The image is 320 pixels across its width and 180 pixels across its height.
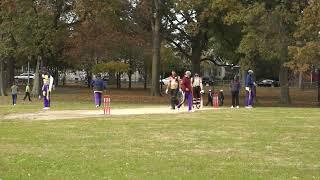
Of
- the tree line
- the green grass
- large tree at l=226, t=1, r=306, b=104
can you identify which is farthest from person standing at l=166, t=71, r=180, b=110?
large tree at l=226, t=1, r=306, b=104

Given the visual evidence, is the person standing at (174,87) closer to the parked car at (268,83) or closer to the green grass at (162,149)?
the green grass at (162,149)

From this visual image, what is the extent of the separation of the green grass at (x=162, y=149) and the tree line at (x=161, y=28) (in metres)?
21.6

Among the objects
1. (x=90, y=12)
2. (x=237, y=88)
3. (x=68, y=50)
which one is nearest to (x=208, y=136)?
(x=237, y=88)

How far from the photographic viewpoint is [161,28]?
51.6 meters

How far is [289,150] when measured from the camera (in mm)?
13258

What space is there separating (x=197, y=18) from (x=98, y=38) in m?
7.82

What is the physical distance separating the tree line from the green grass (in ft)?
70.7

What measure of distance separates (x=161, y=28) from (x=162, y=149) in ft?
127

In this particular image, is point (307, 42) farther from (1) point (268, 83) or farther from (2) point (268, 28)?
(1) point (268, 83)

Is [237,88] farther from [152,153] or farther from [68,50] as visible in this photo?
[68,50]

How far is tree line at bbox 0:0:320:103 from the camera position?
1619 inches

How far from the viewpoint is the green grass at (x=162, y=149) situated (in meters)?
10.6

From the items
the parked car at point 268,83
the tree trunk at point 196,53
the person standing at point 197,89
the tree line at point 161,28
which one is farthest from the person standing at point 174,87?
the parked car at point 268,83

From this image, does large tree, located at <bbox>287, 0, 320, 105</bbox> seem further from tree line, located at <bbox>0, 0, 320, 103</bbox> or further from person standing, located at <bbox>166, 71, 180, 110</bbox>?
person standing, located at <bbox>166, 71, 180, 110</bbox>
